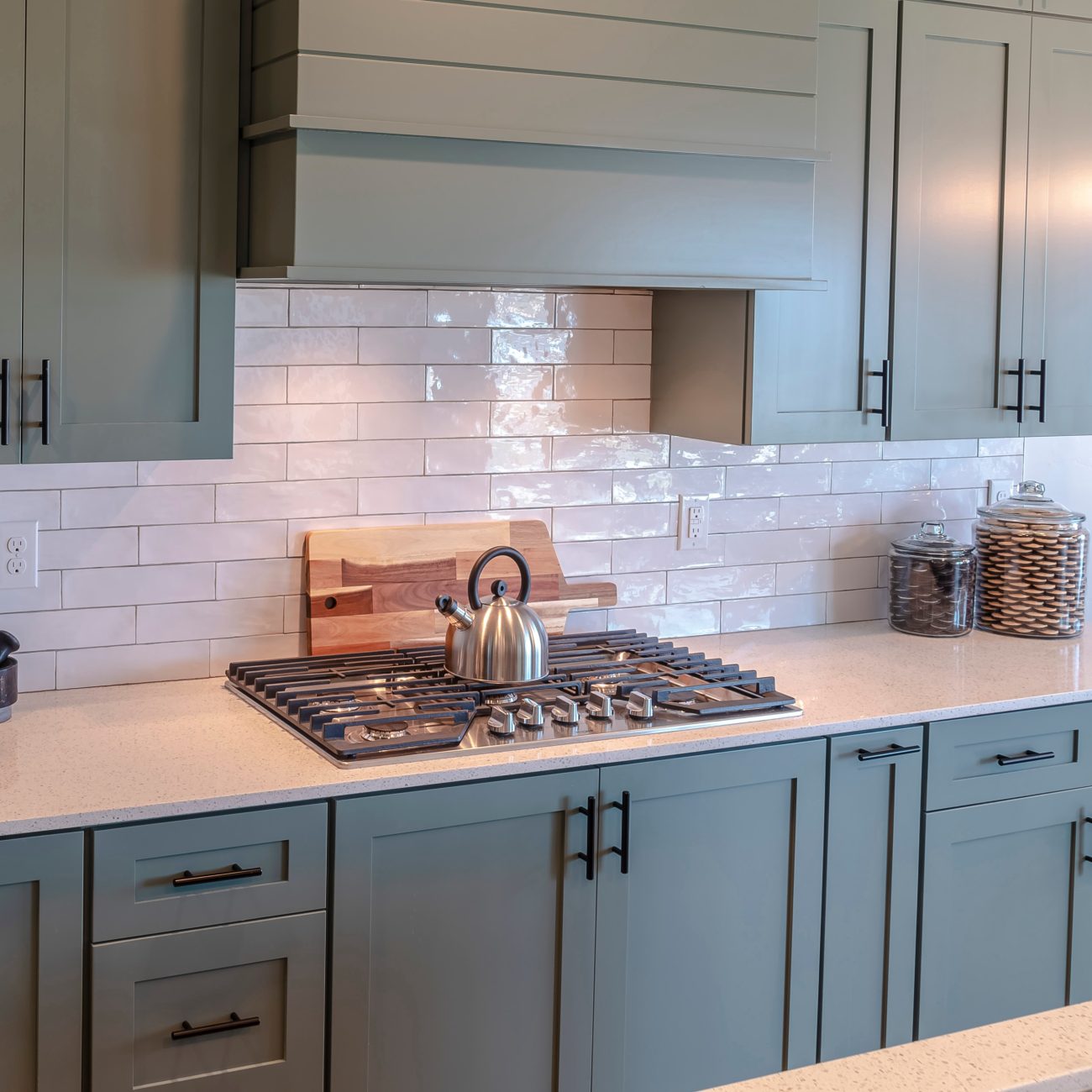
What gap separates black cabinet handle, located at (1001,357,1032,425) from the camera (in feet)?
10.3

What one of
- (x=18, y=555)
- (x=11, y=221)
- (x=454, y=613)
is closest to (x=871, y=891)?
(x=454, y=613)

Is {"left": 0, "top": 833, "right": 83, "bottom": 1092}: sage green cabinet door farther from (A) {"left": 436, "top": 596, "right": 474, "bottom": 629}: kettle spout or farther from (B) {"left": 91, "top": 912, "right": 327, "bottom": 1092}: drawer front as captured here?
(A) {"left": 436, "top": 596, "right": 474, "bottom": 629}: kettle spout

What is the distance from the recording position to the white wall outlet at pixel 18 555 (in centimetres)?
251

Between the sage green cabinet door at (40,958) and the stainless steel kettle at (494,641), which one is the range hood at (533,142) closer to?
the stainless steel kettle at (494,641)

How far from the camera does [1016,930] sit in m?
2.84

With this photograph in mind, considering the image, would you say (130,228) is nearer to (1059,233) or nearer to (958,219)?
(958,219)

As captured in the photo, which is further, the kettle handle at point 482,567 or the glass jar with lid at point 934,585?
the glass jar with lid at point 934,585

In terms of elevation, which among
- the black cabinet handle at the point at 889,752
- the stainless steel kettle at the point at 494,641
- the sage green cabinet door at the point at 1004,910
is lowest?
the sage green cabinet door at the point at 1004,910

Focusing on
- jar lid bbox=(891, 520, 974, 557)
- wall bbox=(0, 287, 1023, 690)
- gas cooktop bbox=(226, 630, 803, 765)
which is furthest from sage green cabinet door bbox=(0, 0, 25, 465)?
jar lid bbox=(891, 520, 974, 557)

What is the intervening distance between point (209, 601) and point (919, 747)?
1.39 meters

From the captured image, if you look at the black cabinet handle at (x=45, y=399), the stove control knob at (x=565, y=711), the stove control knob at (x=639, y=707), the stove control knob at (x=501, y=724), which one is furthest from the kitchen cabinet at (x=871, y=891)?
the black cabinet handle at (x=45, y=399)

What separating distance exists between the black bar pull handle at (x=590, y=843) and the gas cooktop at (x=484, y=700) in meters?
0.12

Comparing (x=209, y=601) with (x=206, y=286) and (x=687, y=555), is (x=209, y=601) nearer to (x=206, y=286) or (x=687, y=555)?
(x=206, y=286)

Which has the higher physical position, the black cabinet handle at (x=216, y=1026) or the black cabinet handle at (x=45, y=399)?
the black cabinet handle at (x=45, y=399)
